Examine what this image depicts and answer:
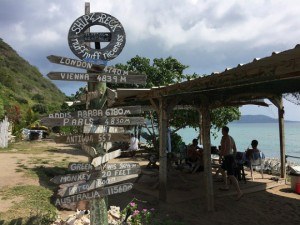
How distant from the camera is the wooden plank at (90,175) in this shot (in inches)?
152

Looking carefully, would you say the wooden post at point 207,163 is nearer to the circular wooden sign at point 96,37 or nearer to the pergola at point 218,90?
the pergola at point 218,90

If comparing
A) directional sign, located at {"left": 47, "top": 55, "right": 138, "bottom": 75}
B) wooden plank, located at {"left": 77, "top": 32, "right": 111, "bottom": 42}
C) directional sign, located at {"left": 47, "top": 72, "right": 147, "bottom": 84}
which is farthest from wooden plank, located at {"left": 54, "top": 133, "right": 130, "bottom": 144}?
wooden plank, located at {"left": 77, "top": 32, "right": 111, "bottom": 42}

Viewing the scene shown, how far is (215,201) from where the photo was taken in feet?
27.4

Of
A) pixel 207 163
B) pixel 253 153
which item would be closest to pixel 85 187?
pixel 207 163

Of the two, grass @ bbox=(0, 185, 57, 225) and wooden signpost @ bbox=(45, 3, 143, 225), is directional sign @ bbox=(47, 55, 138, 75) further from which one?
grass @ bbox=(0, 185, 57, 225)

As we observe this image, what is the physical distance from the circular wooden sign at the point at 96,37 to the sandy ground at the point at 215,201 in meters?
4.16

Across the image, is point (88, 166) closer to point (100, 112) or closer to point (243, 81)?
point (100, 112)

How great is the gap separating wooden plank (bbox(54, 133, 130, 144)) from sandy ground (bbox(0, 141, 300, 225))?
3537 mm

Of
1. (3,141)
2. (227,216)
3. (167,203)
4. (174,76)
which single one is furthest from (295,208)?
(3,141)

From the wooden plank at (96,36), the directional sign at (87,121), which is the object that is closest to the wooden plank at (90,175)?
the directional sign at (87,121)

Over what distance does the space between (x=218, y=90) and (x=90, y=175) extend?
4763mm

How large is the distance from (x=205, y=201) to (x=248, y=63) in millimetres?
4181

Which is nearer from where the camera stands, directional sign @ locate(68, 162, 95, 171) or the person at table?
directional sign @ locate(68, 162, 95, 171)

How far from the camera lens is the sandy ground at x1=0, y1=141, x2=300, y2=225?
721cm
